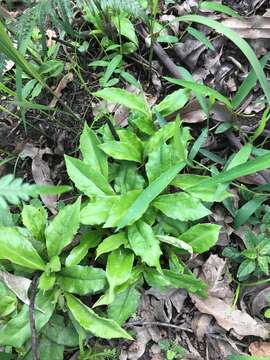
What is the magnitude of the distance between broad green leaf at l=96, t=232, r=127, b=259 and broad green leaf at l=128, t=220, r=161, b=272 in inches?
1.2

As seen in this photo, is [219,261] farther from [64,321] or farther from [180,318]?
[64,321]

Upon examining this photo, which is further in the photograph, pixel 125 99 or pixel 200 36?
pixel 200 36

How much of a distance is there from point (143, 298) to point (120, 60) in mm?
975

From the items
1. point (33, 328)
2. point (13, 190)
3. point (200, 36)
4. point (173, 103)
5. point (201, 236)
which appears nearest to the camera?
point (13, 190)

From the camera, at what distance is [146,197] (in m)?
1.42

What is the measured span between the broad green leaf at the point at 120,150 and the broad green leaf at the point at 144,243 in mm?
241

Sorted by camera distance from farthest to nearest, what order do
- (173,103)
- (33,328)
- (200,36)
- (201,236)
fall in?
(200,36) → (173,103) → (201,236) → (33,328)

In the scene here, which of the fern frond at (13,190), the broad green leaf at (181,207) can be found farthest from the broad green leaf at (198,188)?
the fern frond at (13,190)

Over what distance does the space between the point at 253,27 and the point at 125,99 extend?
2.19 ft

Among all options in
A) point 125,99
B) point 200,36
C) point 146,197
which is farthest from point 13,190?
point 200,36

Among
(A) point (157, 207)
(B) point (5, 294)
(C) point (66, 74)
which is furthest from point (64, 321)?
(C) point (66, 74)

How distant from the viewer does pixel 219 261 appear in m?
1.59

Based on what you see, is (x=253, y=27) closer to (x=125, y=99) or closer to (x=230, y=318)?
(x=125, y=99)

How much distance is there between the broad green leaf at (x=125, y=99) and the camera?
1632 mm
